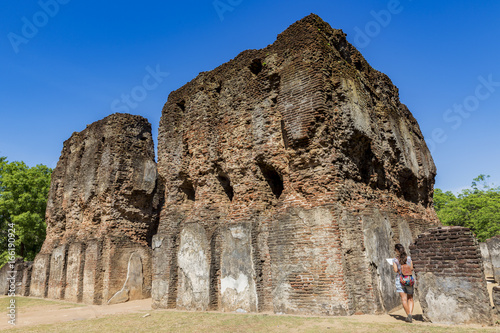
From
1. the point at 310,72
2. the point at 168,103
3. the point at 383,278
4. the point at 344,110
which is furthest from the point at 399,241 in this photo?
the point at 168,103

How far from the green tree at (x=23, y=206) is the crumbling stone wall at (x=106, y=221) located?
624 centimetres

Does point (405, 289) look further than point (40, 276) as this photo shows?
No

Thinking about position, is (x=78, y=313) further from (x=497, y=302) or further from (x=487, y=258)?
(x=487, y=258)

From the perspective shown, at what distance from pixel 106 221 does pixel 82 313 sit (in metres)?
3.94

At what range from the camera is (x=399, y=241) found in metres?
9.31

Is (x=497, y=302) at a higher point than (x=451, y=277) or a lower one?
lower

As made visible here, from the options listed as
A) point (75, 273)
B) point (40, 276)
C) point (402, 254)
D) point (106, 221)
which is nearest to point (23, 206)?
point (40, 276)

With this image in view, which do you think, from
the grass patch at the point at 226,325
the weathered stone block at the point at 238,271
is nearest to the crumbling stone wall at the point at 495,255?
the grass patch at the point at 226,325

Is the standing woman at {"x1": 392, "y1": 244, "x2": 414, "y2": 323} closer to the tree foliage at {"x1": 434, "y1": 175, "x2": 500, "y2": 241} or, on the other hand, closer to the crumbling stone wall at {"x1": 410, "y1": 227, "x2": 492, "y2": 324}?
the crumbling stone wall at {"x1": 410, "y1": 227, "x2": 492, "y2": 324}

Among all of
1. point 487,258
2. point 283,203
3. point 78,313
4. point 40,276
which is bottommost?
point 78,313

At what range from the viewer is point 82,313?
1051cm

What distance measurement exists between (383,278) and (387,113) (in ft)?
18.6

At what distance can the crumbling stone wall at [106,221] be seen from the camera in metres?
13.0

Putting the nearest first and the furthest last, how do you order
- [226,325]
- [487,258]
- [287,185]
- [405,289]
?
[405,289], [226,325], [287,185], [487,258]
